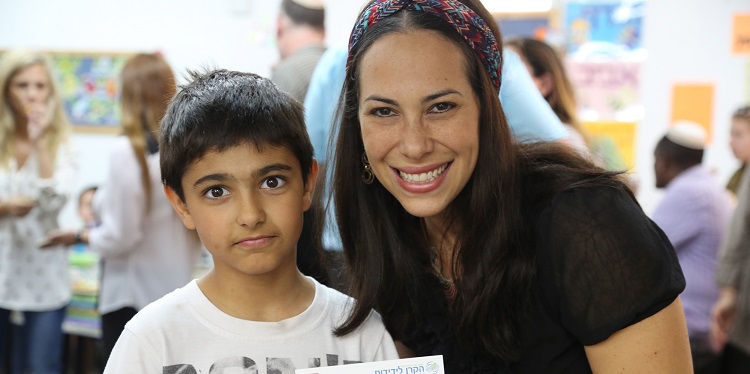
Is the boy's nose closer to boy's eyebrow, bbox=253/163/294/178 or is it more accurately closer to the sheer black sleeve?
boy's eyebrow, bbox=253/163/294/178

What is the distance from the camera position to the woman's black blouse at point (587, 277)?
1.61 m

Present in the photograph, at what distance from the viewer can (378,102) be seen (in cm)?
175

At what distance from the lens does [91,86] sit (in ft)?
20.7

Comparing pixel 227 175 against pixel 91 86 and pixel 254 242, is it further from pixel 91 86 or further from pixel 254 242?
pixel 91 86

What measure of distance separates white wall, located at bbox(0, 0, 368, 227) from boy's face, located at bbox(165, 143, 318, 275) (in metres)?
4.47

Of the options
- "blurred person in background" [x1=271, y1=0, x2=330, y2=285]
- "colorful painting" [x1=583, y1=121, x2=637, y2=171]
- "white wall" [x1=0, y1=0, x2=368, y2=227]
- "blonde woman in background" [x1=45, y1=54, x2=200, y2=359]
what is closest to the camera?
"blurred person in background" [x1=271, y1=0, x2=330, y2=285]

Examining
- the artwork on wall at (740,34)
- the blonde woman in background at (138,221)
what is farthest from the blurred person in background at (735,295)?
the blonde woman in background at (138,221)

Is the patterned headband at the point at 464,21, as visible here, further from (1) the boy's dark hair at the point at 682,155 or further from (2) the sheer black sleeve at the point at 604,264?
(1) the boy's dark hair at the point at 682,155

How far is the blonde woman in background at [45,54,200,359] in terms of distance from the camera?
3.62m

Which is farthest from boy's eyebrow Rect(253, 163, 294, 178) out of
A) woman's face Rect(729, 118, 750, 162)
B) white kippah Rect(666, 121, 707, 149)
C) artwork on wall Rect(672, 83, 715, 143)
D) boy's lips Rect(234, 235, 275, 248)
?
artwork on wall Rect(672, 83, 715, 143)

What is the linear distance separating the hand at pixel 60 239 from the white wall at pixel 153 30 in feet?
6.75

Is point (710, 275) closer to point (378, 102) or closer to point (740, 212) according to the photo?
point (740, 212)

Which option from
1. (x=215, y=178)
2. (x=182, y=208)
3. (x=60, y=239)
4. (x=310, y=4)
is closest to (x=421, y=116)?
(x=215, y=178)

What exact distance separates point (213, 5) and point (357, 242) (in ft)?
15.1
